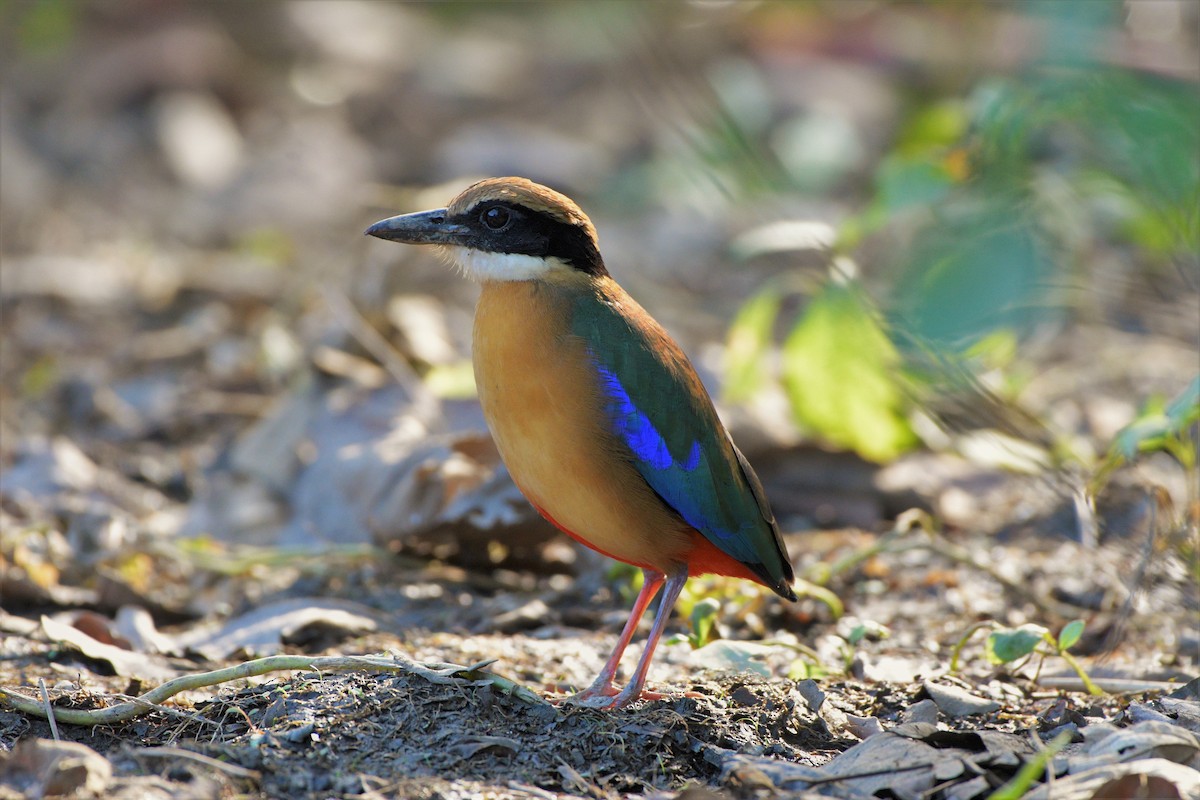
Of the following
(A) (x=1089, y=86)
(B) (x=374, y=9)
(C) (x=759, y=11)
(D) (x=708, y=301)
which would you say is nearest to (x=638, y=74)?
(A) (x=1089, y=86)

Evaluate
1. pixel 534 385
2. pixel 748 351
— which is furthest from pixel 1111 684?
pixel 748 351

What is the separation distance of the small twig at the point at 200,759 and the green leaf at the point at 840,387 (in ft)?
10.5

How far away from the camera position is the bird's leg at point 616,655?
3.86 meters

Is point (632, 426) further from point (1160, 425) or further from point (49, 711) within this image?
point (49, 711)

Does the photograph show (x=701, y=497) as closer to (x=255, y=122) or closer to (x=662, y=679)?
(x=662, y=679)

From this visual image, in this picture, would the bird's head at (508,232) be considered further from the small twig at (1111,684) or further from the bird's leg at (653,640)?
the small twig at (1111,684)

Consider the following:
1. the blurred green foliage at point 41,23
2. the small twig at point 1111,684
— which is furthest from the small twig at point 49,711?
the blurred green foliage at point 41,23

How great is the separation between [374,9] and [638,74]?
9097 mm

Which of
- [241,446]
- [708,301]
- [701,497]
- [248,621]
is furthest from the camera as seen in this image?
[708,301]

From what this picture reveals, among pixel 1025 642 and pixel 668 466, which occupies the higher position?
pixel 668 466

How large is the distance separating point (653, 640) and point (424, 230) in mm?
1494

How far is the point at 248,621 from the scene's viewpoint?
15.2 feet

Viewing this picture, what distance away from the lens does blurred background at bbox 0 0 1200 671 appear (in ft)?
11.3

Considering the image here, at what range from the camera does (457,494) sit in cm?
512
